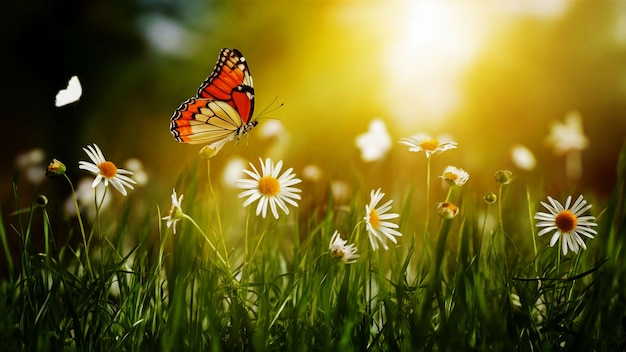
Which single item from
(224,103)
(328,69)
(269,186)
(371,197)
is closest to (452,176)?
(371,197)

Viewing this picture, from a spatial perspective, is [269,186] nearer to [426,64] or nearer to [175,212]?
[175,212]

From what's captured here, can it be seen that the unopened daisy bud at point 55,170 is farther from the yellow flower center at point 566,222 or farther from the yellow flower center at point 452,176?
the yellow flower center at point 566,222

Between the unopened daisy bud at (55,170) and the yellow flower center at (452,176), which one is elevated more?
the yellow flower center at (452,176)

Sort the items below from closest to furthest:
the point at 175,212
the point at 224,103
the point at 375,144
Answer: the point at 175,212 → the point at 224,103 → the point at 375,144

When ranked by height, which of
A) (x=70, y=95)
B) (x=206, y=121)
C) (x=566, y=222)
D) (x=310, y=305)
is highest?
(x=206, y=121)

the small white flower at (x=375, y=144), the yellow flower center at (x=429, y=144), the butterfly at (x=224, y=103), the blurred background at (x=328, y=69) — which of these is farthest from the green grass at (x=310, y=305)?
the blurred background at (x=328, y=69)

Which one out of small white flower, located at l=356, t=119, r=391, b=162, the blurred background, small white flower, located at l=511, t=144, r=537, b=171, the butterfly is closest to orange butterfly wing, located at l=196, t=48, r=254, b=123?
the butterfly

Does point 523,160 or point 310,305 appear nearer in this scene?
point 310,305
